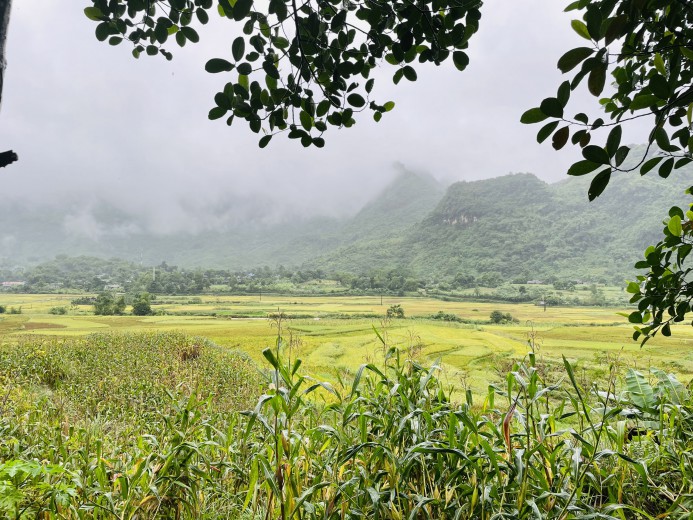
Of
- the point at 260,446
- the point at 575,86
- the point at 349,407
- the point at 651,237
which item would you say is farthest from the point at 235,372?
the point at 651,237

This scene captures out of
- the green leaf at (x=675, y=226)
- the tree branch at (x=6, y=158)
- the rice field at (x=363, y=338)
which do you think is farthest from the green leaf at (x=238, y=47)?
the rice field at (x=363, y=338)

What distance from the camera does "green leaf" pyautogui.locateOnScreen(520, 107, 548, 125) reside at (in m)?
0.70

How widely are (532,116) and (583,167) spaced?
15 cm

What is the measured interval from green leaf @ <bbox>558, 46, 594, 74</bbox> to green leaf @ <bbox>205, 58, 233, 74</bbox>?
3.30 ft

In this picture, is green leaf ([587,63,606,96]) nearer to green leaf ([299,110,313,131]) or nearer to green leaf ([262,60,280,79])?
green leaf ([299,110,313,131])

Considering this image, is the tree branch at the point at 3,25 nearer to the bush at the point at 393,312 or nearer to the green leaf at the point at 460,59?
the green leaf at the point at 460,59

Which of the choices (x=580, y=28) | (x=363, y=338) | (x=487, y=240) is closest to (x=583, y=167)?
(x=580, y=28)

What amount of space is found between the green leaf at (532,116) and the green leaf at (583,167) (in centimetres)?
12

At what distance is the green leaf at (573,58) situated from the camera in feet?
2.19

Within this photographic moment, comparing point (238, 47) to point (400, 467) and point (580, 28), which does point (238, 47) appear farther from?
point (400, 467)

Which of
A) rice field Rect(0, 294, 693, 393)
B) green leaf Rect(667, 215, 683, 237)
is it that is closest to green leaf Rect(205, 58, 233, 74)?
green leaf Rect(667, 215, 683, 237)

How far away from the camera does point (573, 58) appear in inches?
27.0

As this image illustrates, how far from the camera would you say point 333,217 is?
525 feet

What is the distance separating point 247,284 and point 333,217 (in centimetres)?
12423
